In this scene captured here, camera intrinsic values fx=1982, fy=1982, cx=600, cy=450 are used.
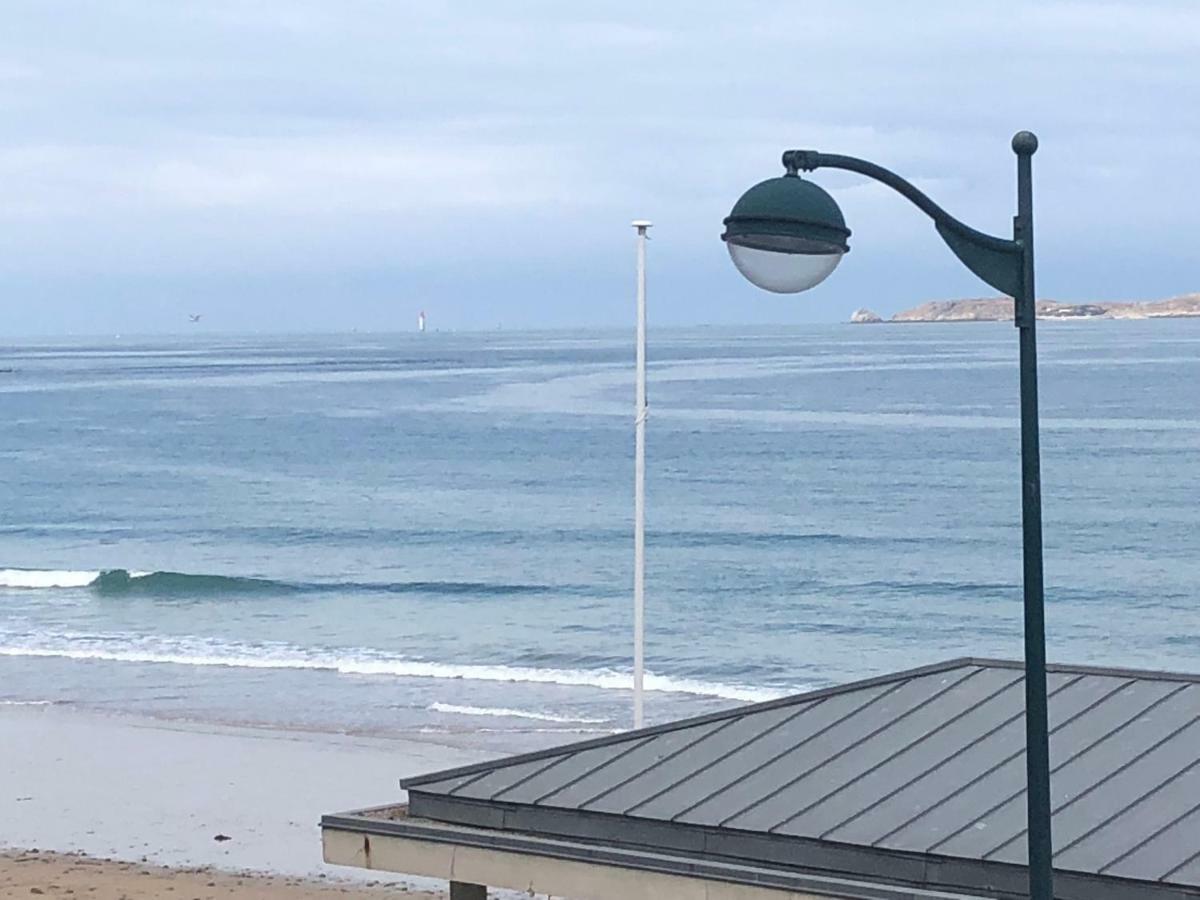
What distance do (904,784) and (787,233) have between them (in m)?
4.12

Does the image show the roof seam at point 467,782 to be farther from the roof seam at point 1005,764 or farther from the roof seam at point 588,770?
the roof seam at point 1005,764

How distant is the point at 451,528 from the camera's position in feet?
186

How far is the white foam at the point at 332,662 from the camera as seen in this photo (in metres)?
32.9

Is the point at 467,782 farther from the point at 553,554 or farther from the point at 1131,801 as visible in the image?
the point at 553,554

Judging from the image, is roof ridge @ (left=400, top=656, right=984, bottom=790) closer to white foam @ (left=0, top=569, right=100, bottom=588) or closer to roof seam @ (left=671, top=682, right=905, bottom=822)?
roof seam @ (left=671, top=682, right=905, bottom=822)

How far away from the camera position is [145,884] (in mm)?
19688

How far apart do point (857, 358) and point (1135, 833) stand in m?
162

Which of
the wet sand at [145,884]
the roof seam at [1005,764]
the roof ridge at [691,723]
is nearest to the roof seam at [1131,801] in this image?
the roof seam at [1005,764]

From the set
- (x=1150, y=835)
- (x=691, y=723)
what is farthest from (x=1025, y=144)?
(x=691, y=723)

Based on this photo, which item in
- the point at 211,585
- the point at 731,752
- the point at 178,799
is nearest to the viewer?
the point at 731,752

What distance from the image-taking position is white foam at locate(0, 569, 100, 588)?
4738 cm

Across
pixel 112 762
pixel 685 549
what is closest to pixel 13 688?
pixel 112 762

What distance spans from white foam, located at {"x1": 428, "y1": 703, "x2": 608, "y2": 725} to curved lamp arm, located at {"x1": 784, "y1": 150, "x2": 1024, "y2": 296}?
23.7m

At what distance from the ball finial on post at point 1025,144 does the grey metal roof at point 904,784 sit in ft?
11.1
